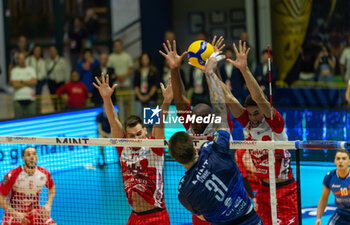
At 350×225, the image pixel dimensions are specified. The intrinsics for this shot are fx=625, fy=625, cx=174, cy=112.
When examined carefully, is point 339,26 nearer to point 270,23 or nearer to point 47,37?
point 270,23

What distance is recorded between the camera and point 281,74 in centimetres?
2094

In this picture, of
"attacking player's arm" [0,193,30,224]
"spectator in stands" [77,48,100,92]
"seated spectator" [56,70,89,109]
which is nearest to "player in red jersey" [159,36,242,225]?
"attacking player's arm" [0,193,30,224]

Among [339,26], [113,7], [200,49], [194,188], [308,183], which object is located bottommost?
[308,183]

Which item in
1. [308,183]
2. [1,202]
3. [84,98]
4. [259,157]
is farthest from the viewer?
[84,98]

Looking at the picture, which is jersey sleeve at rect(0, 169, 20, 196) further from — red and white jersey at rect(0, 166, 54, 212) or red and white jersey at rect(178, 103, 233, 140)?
red and white jersey at rect(178, 103, 233, 140)

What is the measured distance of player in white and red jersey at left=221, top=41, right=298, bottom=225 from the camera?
306 inches

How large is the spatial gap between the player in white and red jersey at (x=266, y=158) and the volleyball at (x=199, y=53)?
1.41 ft

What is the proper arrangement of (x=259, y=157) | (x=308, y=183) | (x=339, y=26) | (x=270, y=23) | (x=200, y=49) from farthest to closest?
1. (x=270, y=23)
2. (x=339, y=26)
3. (x=308, y=183)
4. (x=259, y=157)
5. (x=200, y=49)

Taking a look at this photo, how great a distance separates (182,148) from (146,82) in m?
10.4

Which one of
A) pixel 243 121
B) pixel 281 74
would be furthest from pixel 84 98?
pixel 243 121

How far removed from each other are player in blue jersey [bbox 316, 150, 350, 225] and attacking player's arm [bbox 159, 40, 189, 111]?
2.11 m

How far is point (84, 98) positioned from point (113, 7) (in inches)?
323

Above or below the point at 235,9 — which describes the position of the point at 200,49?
below

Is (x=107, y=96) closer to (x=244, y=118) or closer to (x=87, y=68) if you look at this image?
(x=244, y=118)
